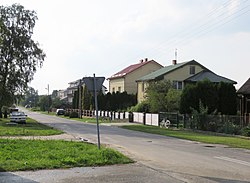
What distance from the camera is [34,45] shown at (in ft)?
183

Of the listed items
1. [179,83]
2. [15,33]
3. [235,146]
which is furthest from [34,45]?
[235,146]

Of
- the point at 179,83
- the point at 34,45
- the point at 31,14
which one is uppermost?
the point at 31,14

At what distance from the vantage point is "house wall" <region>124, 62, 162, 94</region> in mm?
83500

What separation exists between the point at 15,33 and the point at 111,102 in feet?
87.2

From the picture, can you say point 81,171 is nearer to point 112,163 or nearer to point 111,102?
point 112,163

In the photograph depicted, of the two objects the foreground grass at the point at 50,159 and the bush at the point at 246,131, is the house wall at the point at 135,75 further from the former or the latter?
the foreground grass at the point at 50,159

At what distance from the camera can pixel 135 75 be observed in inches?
3297

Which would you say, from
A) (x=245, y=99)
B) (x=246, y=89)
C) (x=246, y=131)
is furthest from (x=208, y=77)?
(x=246, y=131)

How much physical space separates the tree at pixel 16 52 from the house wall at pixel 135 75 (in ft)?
97.1

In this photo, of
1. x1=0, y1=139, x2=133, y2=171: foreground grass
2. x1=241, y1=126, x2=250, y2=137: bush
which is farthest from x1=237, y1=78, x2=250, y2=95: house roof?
x1=0, y1=139, x2=133, y2=171: foreground grass

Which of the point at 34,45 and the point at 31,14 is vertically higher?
the point at 31,14

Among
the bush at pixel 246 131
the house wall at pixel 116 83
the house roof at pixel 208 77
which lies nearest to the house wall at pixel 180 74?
the house roof at pixel 208 77

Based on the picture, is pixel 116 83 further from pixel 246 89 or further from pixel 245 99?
pixel 246 89

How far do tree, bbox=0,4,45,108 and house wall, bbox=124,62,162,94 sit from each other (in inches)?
1165
